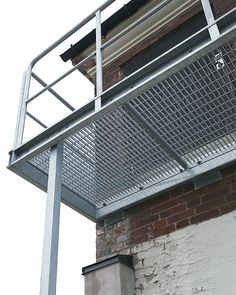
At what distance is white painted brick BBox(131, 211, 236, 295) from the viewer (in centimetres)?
372

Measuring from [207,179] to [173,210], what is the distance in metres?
0.46

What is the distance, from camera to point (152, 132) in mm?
3959

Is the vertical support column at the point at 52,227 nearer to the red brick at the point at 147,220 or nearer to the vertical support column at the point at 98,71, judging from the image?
the vertical support column at the point at 98,71

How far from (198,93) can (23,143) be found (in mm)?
1625

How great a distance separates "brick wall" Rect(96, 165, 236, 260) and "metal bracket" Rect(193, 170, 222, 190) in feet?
0.12

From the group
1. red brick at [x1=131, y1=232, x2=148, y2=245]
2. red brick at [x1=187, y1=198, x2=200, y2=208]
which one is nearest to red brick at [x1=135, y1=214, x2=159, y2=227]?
red brick at [x1=131, y1=232, x2=148, y2=245]

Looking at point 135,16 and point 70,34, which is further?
point 135,16

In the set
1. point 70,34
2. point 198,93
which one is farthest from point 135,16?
point 198,93

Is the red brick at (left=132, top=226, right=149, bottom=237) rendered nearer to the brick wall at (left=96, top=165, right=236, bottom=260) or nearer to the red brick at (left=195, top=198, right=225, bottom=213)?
the brick wall at (left=96, top=165, right=236, bottom=260)

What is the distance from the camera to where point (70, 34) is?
4.62 m

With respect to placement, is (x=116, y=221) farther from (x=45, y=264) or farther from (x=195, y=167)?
(x=45, y=264)

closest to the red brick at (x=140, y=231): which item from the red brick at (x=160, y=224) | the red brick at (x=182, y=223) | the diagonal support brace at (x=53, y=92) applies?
the red brick at (x=160, y=224)

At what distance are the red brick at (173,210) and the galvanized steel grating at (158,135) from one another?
32 centimetres

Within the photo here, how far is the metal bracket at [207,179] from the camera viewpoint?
4234 mm
